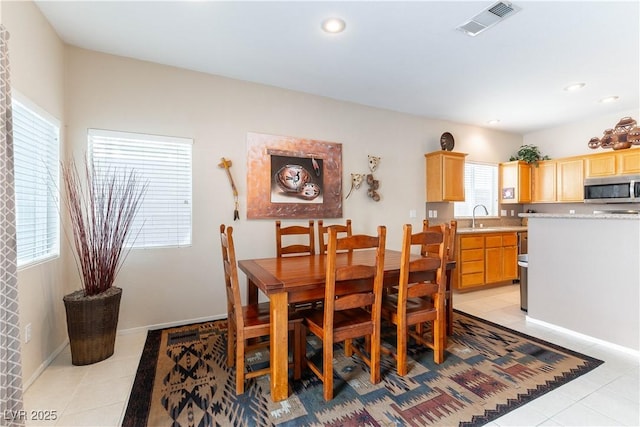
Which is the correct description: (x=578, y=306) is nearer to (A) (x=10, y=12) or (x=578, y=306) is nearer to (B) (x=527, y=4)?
(B) (x=527, y=4)

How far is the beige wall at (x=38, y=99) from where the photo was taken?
1.97 metres

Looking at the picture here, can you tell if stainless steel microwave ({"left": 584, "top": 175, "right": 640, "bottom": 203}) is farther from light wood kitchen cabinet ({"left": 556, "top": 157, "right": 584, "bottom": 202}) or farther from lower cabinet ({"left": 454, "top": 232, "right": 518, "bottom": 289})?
lower cabinet ({"left": 454, "top": 232, "right": 518, "bottom": 289})

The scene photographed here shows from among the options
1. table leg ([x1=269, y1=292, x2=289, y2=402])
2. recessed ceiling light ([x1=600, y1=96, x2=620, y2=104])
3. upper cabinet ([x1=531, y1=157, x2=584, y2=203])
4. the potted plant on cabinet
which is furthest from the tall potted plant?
upper cabinet ([x1=531, y1=157, x2=584, y2=203])

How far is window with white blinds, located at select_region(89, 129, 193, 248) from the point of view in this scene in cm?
287

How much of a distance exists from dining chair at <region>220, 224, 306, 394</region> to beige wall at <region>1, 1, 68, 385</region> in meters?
1.36

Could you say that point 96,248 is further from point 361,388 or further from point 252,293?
point 361,388

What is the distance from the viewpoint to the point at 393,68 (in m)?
3.13

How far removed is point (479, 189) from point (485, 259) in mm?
1520

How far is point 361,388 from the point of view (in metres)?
2.01

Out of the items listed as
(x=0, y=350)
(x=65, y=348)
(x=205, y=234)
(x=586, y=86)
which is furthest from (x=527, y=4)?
(x=65, y=348)

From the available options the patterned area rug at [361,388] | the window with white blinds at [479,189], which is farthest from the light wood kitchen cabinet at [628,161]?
the patterned area rug at [361,388]

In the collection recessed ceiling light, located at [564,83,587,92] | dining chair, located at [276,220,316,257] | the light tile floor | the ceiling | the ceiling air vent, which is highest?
recessed ceiling light, located at [564,83,587,92]

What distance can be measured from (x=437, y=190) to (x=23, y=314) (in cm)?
479

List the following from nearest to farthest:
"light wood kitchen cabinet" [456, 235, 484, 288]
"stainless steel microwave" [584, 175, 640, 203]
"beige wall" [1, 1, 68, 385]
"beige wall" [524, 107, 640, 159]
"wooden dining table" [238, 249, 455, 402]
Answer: "wooden dining table" [238, 249, 455, 402] < "beige wall" [1, 1, 68, 385] < "stainless steel microwave" [584, 175, 640, 203] < "light wood kitchen cabinet" [456, 235, 484, 288] < "beige wall" [524, 107, 640, 159]
